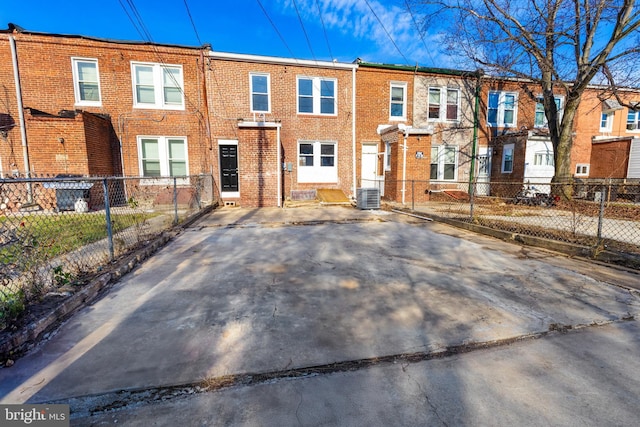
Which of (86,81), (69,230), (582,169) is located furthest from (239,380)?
(582,169)

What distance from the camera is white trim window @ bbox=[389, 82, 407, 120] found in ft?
47.7

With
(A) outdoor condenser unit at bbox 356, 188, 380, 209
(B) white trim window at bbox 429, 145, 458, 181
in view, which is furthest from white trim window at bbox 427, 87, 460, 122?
(A) outdoor condenser unit at bbox 356, 188, 380, 209

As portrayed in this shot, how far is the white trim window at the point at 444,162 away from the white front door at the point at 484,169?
141cm

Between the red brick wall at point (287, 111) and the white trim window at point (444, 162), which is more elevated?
the red brick wall at point (287, 111)

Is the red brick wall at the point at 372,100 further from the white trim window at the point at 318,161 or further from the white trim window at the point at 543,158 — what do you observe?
the white trim window at the point at 543,158

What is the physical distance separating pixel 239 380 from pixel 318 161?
1247 centimetres

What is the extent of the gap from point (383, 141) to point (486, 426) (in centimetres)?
1344

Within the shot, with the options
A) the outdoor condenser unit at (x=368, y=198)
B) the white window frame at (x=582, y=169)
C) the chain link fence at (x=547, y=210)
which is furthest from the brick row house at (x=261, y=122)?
the outdoor condenser unit at (x=368, y=198)

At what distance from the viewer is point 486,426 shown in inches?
65.4

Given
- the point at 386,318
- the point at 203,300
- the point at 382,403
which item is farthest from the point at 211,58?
the point at 382,403

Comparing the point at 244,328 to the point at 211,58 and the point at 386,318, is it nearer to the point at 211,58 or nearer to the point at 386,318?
the point at 386,318

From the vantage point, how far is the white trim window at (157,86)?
12094mm

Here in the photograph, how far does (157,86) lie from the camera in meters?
12.2

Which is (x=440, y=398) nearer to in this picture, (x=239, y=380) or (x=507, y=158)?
(x=239, y=380)
